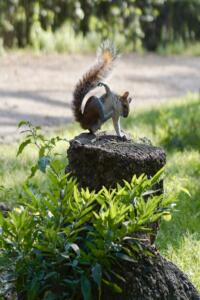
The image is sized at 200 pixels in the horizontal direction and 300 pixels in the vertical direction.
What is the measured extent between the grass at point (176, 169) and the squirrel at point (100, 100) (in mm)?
309

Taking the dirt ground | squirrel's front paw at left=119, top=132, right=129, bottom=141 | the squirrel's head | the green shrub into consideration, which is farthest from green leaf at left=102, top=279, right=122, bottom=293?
the dirt ground

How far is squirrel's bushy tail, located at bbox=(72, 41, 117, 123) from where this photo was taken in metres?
3.86

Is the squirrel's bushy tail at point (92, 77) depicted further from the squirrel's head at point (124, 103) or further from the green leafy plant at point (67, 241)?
the green leafy plant at point (67, 241)

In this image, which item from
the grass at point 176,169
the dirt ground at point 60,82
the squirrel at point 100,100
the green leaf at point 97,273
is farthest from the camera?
the dirt ground at point 60,82

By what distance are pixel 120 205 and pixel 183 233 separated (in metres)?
2.04

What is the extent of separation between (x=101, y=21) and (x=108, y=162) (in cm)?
1304

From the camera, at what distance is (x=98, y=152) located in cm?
347

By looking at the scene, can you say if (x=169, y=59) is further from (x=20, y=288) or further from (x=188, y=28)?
(x=20, y=288)

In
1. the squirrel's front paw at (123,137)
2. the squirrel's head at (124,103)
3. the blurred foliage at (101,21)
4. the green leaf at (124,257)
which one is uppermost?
the blurred foliage at (101,21)

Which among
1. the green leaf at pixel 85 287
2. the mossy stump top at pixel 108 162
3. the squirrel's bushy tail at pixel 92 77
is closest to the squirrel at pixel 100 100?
the squirrel's bushy tail at pixel 92 77

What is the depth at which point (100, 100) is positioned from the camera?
3768 millimetres

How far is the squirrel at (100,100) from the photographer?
12.3 ft

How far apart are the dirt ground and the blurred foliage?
678mm

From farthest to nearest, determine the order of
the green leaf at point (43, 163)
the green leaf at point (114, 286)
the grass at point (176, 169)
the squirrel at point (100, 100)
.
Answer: the grass at point (176, 169)
the squirrel at point (100, 100)
the green leaf at point (43, 163)
the green leaf at point (114, 286)
